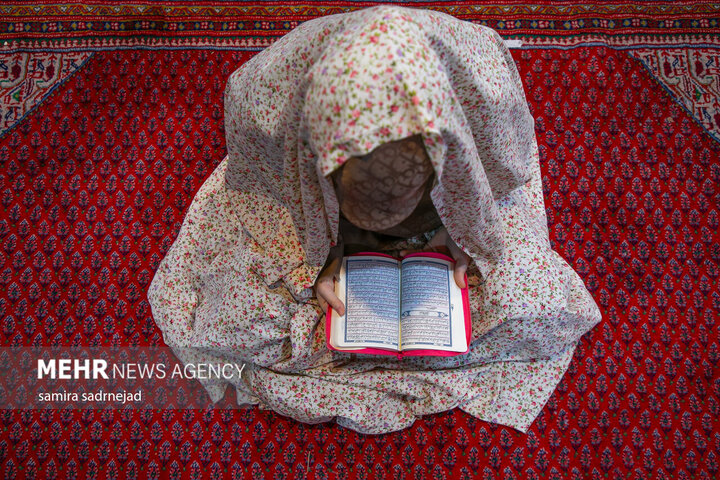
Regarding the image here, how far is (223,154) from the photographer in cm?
191

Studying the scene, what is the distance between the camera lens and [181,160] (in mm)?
1902

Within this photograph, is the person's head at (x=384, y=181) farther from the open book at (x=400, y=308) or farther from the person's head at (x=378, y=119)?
the open book at (x=400, y=308)

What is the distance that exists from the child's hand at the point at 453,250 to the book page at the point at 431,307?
17 millimetres

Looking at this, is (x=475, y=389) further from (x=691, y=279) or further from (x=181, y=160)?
(x=181, y=160)

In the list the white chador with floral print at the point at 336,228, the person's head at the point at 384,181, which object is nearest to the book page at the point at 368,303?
the white chador with floral print at the point at 336,228

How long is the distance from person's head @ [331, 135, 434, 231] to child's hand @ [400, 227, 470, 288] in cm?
39

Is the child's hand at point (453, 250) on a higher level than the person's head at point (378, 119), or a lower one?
lower

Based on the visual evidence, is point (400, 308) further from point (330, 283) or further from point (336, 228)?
point (336, 228)

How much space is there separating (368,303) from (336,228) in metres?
0.31

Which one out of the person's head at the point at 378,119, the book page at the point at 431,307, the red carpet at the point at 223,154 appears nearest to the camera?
the person's head at the point at 378,119

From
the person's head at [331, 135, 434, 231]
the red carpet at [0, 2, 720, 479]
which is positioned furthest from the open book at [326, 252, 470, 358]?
the red carpet at [0, 2, 720, 479]

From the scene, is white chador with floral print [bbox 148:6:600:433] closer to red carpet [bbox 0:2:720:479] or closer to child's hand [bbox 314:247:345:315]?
child's hand [bbox 314:247:345:315]

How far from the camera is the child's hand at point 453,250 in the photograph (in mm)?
1297

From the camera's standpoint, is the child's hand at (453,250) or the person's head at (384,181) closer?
the person's head at (384,181)
